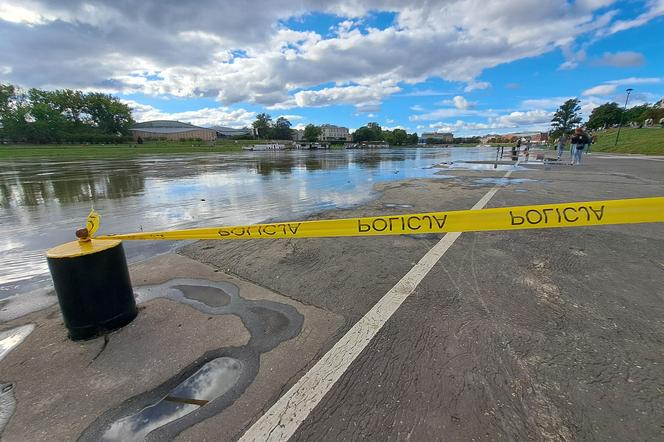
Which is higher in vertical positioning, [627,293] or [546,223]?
[546,223]

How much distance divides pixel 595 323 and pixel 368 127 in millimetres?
180690

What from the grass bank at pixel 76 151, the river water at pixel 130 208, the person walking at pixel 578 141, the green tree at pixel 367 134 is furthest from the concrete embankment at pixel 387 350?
the green tree at pixel 367 134

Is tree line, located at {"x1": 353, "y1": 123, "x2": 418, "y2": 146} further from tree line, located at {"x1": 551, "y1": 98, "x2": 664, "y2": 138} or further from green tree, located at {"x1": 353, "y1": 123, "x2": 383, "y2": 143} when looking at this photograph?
tree line, located at {"x1": 551, "y1": 98, "x2": 664, "y2": 138}

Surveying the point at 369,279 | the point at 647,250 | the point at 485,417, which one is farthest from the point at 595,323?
the point at 647,250

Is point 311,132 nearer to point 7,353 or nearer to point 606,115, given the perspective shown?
point 606,115

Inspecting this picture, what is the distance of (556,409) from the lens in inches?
76.7

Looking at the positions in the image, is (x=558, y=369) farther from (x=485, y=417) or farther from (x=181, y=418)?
(x=181, y=418)

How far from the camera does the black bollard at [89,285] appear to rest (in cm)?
262

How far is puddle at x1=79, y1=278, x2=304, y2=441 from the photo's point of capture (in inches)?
74.7

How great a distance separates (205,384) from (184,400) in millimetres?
178

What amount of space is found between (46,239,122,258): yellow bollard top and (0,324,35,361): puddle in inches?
35.2

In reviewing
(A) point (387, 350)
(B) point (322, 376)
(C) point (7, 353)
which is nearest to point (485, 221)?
(A) point (387, 350)

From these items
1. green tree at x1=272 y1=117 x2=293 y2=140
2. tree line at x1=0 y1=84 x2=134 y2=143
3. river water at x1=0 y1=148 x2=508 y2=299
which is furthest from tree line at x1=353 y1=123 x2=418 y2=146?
river water at x1=0 y1=148 x2=508 y2=299

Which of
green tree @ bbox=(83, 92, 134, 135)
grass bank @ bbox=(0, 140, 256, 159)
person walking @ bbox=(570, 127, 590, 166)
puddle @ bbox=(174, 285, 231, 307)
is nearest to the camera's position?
puddle @ bbox=(174, 285, 231, 307)
